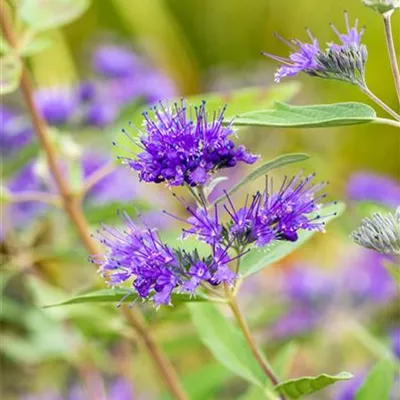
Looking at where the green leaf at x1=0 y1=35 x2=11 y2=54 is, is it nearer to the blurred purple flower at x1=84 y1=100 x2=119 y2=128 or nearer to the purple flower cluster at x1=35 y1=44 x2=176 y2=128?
the purple flower cluster at x1=35 y1=44 x2=176 y2=128

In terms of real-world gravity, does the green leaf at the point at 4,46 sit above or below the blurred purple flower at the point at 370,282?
above

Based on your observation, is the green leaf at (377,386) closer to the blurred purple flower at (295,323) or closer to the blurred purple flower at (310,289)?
the blurred purple flower at (295,323)

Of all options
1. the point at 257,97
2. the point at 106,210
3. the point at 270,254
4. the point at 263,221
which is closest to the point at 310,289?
the point at 106,210

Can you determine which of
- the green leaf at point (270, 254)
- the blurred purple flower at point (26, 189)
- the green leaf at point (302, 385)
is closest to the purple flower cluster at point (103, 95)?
the blurred purple flower at point (26, 189)

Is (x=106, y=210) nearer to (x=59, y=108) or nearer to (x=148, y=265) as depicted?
(x=59, y=108)

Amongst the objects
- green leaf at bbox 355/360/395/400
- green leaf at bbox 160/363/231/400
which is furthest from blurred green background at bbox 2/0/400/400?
green leaf at bbox 355/360/395/400

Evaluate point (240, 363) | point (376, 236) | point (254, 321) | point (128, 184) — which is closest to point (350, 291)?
point (254, 321)
